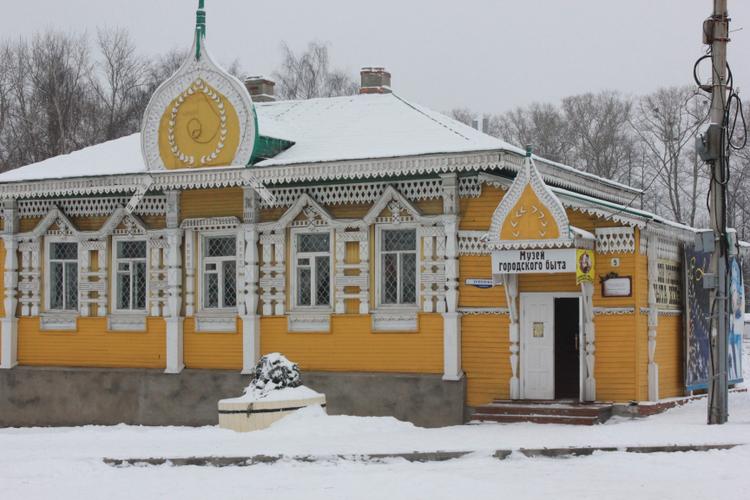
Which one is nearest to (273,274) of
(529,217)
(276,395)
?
(276,395)

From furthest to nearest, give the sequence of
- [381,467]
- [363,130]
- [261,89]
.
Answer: [261,89] < [363,130] < [381,467]

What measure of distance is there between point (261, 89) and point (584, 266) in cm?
983

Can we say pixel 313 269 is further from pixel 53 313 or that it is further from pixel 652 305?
pixel 652 305

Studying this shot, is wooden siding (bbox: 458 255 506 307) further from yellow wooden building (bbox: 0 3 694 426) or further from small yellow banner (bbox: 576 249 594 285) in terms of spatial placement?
small yellow banner (bbox: 576 249 594 285)

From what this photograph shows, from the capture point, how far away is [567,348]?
20828 mm

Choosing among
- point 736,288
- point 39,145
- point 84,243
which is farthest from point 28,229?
point 39,145

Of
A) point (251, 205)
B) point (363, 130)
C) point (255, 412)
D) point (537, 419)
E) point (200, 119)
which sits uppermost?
point (200, 119)

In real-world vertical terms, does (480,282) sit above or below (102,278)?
below

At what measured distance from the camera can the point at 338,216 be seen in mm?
21328

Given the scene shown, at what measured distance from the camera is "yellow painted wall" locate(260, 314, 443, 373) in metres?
20.5

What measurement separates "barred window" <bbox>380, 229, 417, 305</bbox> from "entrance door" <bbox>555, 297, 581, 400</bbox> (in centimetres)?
243

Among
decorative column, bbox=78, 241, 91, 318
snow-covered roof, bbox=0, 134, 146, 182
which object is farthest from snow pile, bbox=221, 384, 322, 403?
decorative column, bbox=78, 241, 91, 318

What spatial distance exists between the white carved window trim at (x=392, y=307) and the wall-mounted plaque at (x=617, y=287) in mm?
3053

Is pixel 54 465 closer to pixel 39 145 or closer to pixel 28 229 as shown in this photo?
pixel 28 229
